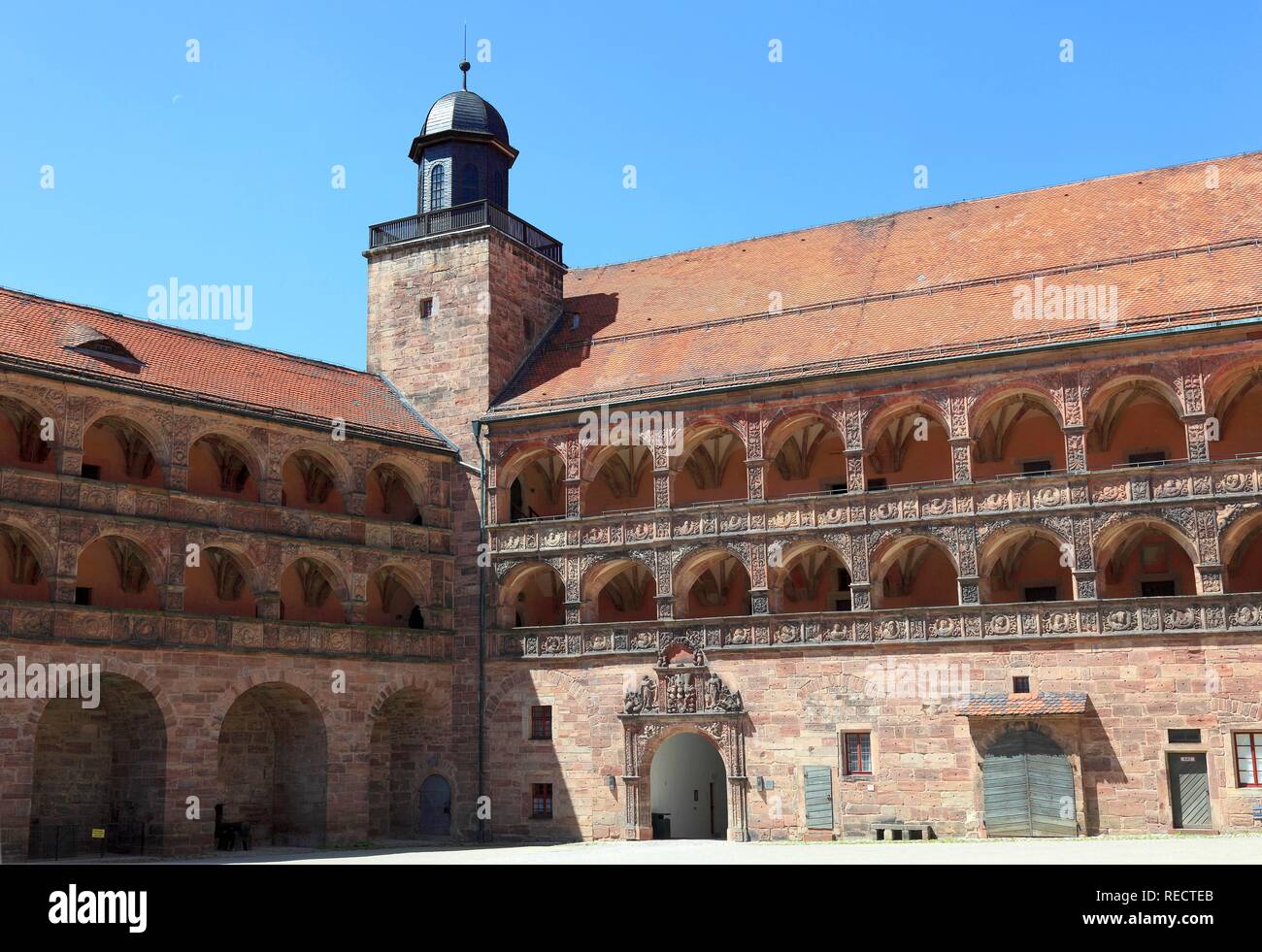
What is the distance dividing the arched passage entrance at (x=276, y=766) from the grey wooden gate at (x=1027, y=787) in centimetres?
1590

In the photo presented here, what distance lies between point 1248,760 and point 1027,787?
14.9ft

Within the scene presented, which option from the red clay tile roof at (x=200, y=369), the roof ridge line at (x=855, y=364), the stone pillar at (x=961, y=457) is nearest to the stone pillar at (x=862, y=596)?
the stone pillar at (x=961, y=457)

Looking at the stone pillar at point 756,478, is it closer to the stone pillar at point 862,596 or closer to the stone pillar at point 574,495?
the stone pillar at point 862,596

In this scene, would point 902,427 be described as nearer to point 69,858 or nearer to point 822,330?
point 822,330

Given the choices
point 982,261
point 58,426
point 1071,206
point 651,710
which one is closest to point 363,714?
point 651,710

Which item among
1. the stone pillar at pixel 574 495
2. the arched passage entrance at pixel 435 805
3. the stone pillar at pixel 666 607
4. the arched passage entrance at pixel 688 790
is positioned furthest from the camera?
the arched passage entrance at pixel 435 805

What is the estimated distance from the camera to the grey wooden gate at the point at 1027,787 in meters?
31.2

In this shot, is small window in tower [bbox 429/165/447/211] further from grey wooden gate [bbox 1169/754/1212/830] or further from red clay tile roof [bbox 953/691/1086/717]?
grey wooden gate [bbox 1169/754/1212/830]

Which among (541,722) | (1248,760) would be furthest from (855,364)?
(1248,760)

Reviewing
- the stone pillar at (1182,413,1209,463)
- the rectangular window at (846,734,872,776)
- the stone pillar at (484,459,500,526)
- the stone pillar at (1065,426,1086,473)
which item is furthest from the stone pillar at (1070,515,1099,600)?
the stone pillar at (484,459,500,526)

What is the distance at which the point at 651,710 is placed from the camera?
3603cm

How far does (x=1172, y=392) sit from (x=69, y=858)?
26307mm

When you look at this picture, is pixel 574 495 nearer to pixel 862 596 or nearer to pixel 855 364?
pixel 855 364

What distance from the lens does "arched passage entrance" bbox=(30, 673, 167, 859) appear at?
32.1 m
